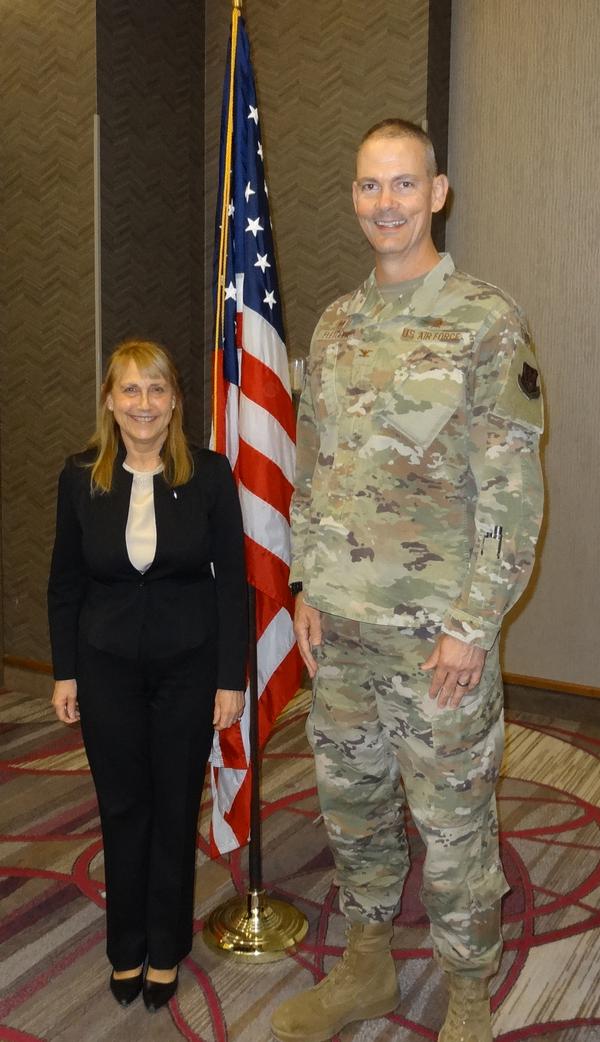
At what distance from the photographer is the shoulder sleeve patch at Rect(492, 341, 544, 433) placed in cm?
163

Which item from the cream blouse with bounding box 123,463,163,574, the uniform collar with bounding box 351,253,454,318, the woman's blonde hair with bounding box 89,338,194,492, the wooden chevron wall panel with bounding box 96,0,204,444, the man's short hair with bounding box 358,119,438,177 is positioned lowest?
the cream blouse with bounding box 123,463,163,574

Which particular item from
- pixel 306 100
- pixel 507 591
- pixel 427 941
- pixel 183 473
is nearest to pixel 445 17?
pixel 306 100

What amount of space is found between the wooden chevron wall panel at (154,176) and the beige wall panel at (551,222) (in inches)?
45.5

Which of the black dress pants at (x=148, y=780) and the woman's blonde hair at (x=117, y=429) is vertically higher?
the woman's blonde hair at (x=117, y=429)

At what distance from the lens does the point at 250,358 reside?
2.29 metres

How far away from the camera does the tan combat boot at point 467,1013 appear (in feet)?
6.00

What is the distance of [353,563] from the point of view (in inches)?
71.1

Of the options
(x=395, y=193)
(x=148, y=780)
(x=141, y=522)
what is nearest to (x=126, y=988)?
(x=148, y=780)

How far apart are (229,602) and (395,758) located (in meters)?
0.48

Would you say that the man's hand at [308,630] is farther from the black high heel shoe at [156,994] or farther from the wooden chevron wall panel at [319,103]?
the wooden chevron wall panel at [319,103]

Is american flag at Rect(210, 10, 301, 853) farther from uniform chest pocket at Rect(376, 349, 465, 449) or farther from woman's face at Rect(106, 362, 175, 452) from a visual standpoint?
uniform chest pocket at Rect(376, 349, 465, 449)

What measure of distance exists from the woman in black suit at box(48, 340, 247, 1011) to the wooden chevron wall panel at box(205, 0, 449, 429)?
219 centimetres

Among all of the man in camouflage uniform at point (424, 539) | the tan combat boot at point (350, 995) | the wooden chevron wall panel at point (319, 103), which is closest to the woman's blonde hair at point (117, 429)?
the man in camouflage uniform at point (424, 539)

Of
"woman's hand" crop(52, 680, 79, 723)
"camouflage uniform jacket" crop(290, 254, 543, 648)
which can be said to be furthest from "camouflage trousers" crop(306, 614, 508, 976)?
"woman's hand" crop(52, 680, 79, 723)
